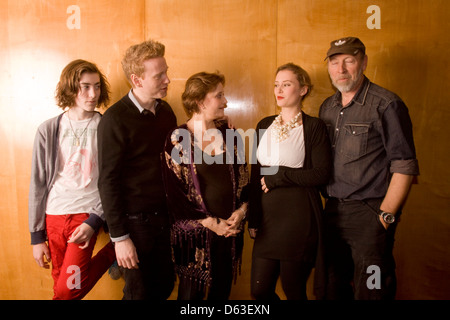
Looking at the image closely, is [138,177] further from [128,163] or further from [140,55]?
[140,55]

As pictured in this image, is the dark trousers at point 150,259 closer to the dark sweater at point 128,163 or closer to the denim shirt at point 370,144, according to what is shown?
the dark sweater at point 128,163

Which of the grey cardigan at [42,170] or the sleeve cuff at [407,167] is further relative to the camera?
the grey cardigan at [42,170]

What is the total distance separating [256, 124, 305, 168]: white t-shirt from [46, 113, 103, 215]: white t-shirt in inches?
41.6

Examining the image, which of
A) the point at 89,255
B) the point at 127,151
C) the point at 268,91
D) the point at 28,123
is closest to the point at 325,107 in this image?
the point at 268,91

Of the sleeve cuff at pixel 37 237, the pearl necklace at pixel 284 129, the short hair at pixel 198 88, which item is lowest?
the sleeve cuff at pixel 37 237

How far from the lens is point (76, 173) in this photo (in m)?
1.71

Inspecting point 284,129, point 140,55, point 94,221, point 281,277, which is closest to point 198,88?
point 140,55

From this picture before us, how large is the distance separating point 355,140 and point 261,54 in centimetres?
94

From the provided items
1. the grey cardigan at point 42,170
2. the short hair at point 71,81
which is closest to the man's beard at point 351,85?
the short hair at point 71,81

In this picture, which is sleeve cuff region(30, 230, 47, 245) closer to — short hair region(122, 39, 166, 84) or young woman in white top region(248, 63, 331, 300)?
short hair region(122, 39, 166, 84)

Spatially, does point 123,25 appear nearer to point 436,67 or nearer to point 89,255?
point 89,255

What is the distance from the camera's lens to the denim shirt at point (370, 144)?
1499 mm

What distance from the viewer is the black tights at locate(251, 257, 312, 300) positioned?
1.57 m

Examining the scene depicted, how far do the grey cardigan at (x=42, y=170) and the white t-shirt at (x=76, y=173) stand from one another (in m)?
0.03
